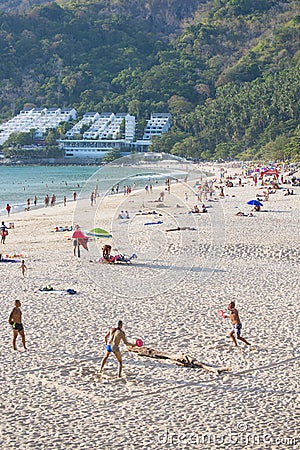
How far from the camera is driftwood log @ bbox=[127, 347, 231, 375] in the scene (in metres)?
8.41

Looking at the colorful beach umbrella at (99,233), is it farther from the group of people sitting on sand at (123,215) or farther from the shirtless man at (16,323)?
the shirtless man at (16,323)

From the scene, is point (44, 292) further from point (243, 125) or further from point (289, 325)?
point (243, 125)

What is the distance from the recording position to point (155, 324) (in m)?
10.6

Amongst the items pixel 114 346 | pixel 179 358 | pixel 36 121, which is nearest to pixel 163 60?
pixel 36 121

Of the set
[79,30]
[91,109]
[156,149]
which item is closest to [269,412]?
[156,149]

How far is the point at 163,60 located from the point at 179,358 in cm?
14370

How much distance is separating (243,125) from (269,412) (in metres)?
87.3

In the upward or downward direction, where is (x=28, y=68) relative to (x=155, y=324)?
upward

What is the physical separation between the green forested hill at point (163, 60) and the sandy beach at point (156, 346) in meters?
76.3

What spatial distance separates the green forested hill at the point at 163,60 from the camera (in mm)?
99688

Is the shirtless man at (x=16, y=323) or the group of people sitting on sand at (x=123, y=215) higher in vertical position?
the shirtless man at (x=16, y=323)

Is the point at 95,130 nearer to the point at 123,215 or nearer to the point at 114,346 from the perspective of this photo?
the point at 123,215

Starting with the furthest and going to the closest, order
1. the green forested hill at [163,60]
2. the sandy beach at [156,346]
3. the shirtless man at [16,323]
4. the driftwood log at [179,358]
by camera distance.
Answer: the green forested hill at [163,60] < the shirtless man at [16,323] < the driftwood log at [179,358] < the sandy beach at [156,346]

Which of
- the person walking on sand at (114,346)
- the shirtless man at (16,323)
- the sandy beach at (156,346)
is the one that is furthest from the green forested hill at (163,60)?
the person walking on sand at (114,346)
